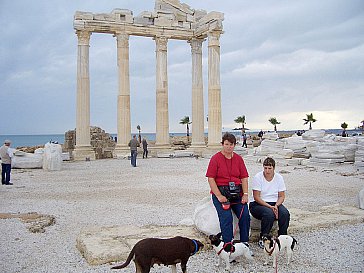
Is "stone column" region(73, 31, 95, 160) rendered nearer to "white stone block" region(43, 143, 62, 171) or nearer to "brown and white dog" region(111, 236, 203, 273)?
"white stone block" region(43, 143, 62, 171)

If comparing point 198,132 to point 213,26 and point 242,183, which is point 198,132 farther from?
point 242,183

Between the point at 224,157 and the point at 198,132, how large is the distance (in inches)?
937

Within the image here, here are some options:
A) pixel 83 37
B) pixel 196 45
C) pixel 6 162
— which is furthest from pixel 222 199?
pixel 196 45

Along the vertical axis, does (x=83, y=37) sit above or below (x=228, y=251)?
above

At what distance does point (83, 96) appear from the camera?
26312mm

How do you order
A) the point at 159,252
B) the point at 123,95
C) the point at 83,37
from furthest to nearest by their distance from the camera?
the point at 123,95 → the point at 83,37 → the point at 159,252

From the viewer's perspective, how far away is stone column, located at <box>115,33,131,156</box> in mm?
27312

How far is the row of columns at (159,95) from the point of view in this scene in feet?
86.0

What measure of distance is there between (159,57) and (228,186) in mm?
23595

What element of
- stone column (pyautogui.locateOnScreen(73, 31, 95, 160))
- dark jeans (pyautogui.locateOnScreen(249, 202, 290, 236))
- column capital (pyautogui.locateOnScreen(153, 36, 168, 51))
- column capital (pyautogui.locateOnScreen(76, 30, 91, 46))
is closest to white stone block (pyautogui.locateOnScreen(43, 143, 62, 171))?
stone column (pyautogui.locateOnScreen(73, 31, 95, 160))

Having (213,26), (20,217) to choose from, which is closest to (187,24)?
(213,26)

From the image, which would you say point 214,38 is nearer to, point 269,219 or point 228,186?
point 269,219

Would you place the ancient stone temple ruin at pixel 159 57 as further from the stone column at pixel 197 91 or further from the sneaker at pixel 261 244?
the sneaker at pixel 261 244

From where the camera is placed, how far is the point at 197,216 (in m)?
6.67
